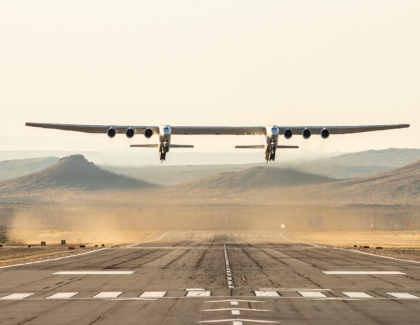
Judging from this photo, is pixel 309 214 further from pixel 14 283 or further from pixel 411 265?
pixel 14 283

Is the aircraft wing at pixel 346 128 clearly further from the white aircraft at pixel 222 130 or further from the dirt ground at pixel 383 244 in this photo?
the dirt ground at pixel 383 244

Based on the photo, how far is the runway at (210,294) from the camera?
73.7ft

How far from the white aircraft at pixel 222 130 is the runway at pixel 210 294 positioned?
31.3ft

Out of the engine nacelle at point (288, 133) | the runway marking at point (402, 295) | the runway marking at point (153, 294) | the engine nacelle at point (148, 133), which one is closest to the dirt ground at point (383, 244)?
the engine nacelle at point (288, 133)

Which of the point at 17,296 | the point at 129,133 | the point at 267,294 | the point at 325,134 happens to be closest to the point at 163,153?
the point at 129,133

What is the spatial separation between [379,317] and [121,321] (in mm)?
8112

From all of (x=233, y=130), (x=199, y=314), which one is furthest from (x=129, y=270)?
(x=199, y=314)

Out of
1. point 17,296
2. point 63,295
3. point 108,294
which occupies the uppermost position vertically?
point 108,294

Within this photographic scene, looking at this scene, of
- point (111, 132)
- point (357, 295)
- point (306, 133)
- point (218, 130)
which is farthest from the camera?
point (218, 130)

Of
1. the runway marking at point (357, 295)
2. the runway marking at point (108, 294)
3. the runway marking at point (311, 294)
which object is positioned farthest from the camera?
the runway marking at point (108, 294)

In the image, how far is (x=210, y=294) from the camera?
96.9 ft

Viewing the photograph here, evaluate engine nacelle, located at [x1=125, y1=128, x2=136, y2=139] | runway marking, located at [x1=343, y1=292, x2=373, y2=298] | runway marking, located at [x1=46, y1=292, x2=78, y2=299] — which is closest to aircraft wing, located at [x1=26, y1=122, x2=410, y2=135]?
engine nacelle, located at [x1=125, y1=128, x2=136, y2=139]

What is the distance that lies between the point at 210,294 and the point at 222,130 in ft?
93.3

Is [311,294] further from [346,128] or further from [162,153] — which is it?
[346,128]
